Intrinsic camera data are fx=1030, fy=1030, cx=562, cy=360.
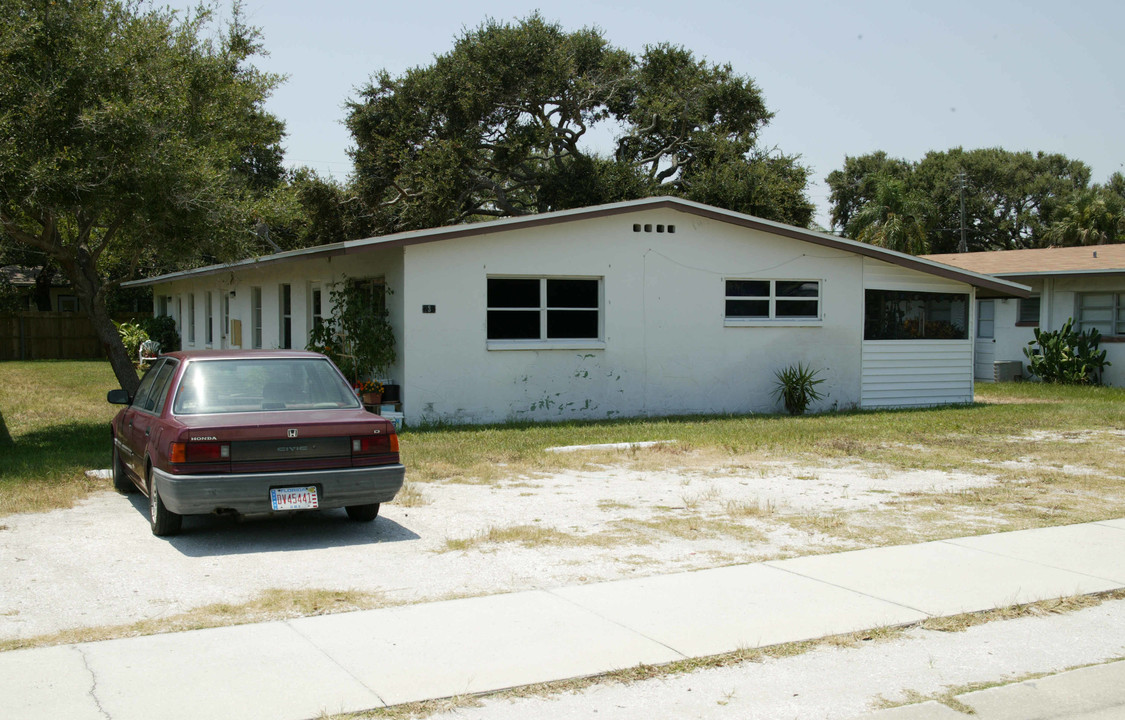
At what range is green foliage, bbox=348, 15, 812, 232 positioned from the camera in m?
34.1

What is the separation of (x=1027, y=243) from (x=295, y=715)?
56.4 m

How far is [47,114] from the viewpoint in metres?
12.8

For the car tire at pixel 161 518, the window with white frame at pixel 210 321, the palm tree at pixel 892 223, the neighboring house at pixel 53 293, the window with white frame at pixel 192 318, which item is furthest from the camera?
the neighboring house at pixel 53 293

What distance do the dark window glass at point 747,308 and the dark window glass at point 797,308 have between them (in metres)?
0.30

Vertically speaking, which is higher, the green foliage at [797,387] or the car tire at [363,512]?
the green foliage at [797,387]

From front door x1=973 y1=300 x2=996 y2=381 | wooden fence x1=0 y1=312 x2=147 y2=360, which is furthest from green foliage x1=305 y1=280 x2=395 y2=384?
wooden fence x1=0 y1=312 x2=147 y2=360

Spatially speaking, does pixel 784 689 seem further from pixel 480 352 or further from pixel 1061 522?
pixel 480 352

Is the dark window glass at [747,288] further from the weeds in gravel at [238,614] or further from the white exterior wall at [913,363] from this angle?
the weeds in gravel at [238,614]

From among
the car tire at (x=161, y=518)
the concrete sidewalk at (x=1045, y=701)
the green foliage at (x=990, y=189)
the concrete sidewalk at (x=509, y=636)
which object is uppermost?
the green foliage at (x=990, y=189)

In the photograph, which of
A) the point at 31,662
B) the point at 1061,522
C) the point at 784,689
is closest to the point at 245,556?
the point at 31,662

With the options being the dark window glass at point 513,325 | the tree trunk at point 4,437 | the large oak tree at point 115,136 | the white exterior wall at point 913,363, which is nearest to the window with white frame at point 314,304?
the large oak tree at point 115,136

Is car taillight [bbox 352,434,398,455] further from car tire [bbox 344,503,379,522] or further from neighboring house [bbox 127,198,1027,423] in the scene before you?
neighboring house [bbox 127,198,1027,423]

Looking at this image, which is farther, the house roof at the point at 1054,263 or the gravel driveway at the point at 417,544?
the house roof at the point at 1054,263

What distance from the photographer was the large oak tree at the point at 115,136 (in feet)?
A: 41.5
